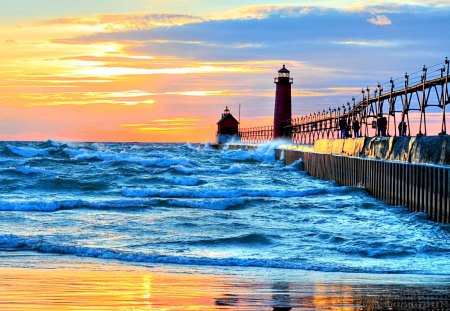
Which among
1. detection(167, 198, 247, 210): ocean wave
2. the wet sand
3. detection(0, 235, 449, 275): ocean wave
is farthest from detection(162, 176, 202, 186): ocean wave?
the wet sand

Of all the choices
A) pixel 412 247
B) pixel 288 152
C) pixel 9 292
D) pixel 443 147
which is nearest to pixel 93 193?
pixel 443 147

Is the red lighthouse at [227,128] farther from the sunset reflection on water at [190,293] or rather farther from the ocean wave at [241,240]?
the sunset reflection on water at [190,293]

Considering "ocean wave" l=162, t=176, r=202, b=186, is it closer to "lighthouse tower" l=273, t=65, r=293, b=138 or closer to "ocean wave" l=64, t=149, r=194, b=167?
"ocean wave" l=64, t=149, r=194, b=167

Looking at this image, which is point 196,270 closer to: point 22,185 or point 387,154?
point 387,154

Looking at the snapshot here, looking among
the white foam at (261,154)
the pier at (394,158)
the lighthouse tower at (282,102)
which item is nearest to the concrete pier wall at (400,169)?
the pier at (394,158)

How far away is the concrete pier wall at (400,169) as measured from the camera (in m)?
18.0

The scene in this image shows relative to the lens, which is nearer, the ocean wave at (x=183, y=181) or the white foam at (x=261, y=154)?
the ocean wave at (x=183, y=181)

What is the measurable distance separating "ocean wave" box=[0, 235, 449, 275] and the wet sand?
580 millimetres

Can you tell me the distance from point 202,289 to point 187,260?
3368 millimetres

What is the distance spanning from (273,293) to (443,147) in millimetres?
10060

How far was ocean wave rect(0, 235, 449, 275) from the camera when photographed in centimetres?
1230

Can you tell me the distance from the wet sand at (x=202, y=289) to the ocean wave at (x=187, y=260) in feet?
1.90

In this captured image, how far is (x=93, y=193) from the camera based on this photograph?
30672 millimetres

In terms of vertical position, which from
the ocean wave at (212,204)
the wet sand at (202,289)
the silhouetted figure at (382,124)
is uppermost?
the silhouetted figure at (382,124)
